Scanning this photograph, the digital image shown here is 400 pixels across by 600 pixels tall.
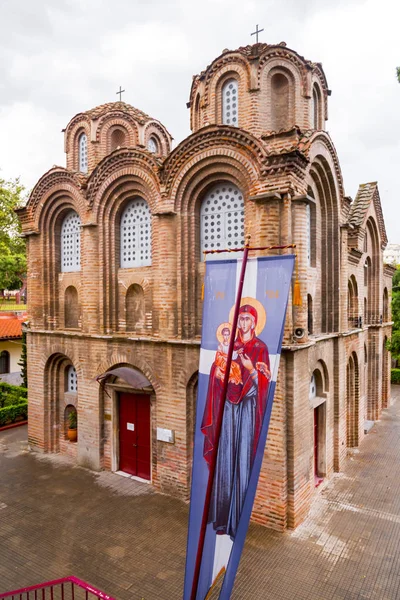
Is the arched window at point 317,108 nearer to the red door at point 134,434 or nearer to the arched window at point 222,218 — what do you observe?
the arched window at point 222,218

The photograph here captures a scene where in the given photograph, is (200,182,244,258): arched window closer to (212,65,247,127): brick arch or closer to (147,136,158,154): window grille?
(212,65,247,127): brick arch

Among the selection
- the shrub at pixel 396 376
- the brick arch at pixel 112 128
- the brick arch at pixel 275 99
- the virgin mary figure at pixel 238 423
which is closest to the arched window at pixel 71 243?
the brick arch at pixel 112 128

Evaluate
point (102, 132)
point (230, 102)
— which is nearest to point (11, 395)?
A: point (102, 132)

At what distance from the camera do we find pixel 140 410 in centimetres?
1308

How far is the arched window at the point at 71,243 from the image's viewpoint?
15.0 metres

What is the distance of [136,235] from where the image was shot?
1342 centimetres

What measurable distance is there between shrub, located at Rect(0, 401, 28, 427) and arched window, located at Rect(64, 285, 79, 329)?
6505 millimetres

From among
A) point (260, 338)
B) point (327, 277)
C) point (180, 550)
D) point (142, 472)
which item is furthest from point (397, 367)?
point (260, 338)

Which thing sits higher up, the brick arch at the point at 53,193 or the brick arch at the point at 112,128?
the brick arch at the point at 112,128

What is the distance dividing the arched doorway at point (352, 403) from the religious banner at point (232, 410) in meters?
11.4

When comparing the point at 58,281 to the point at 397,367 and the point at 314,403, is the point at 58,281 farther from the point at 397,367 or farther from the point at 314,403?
the point at 397,367

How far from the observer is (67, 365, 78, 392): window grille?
49.8 ft

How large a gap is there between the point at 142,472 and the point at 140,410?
2.01 m

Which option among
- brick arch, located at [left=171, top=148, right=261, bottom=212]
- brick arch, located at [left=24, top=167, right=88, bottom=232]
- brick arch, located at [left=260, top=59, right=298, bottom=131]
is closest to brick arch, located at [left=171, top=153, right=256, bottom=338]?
brick arch, located at [left=171, top=148, right=261, bottom=212]
